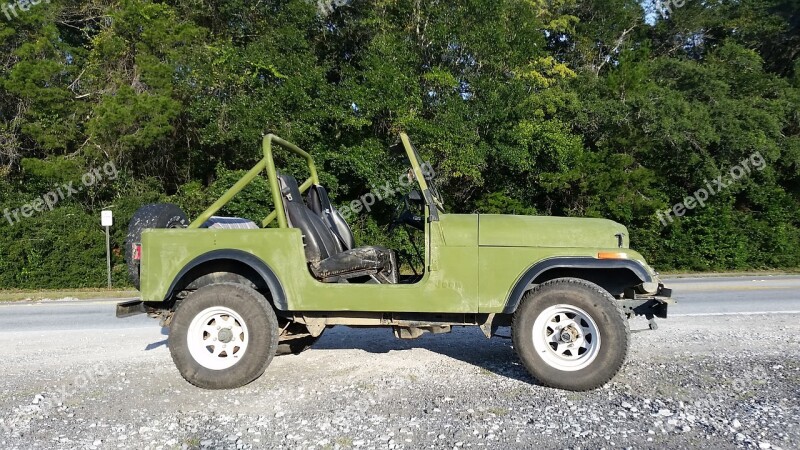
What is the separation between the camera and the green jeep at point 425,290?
470 centimetres

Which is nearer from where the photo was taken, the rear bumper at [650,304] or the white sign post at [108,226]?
the rear bumper at [650,304]

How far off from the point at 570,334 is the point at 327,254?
2.24 metres

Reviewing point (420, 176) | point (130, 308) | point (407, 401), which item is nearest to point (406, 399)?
point (407, 401)

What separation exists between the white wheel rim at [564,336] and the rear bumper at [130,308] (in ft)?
11.3

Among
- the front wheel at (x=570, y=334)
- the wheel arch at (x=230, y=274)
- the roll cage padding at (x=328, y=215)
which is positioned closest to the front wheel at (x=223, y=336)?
the wheel arch at (x=230, y=274)

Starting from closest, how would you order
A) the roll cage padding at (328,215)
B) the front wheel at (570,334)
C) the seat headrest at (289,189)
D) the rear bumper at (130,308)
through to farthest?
1. the front wheel at (570,334)
2. the rear bumper at (130,308)
3. the seat headrest at (289,189)
4. the roll cage padding at (328,215)

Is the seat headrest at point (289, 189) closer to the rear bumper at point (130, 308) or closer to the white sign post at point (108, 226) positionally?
the rear bumper at point (130, 308)

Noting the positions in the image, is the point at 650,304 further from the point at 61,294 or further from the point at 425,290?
the point at 61,294

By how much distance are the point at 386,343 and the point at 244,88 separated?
12742mm

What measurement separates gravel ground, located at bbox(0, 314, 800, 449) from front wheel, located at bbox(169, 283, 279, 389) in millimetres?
176

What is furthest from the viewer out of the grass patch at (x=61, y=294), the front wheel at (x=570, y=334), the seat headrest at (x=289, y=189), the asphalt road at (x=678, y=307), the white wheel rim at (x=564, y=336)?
the grass patch at (x=61, y=294)

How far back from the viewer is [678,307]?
9633 mm

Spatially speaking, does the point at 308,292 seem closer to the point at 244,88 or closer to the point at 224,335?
the point at 224,335

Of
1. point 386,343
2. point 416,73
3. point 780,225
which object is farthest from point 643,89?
point 386,343
